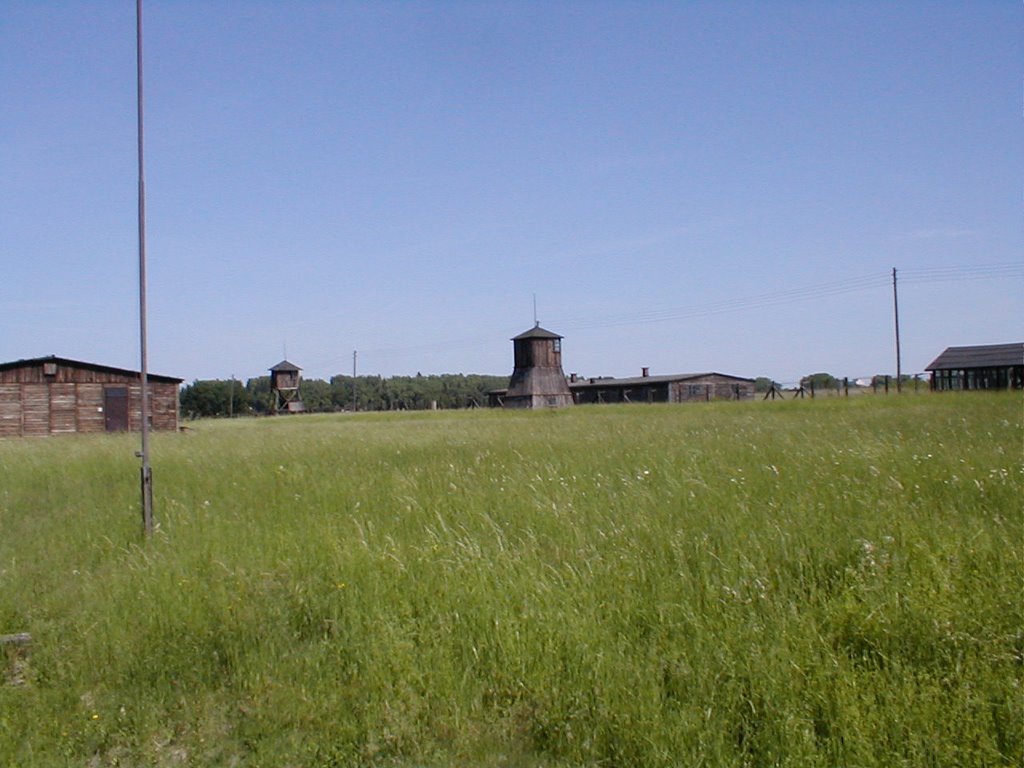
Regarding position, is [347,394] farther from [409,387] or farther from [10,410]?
[10,410]

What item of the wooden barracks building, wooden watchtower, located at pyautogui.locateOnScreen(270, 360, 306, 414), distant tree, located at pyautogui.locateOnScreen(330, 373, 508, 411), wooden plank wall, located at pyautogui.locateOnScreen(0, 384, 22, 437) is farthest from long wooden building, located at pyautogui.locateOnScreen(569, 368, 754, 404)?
distant tree, located at pyautogui.locateOnScreen(330, 373, 508, 411)

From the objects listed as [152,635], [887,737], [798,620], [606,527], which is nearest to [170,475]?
[152,635]

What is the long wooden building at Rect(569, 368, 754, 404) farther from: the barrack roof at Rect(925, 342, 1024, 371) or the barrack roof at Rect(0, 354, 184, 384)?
the barrack roof at Rect(0, 354, 184, 384)

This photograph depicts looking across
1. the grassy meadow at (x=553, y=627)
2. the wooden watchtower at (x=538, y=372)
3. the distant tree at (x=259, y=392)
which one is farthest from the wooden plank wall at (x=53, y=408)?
the distant tree at (x=259, y=392)

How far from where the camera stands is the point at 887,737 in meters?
3.88

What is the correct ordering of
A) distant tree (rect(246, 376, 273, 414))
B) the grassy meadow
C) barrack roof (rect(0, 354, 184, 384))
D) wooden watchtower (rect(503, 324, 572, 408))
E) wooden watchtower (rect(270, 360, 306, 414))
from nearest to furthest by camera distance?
the grassy meadow, barrack roof (rect(0, 354, 184, 384)), wooden watchtower (rect(503, 324, 572, 408)), wooden watchtower (rect(270, 360, 306, 414)), distant tree (rect(246, 376, 273, 414))

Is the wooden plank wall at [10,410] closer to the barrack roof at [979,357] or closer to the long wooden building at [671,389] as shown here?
the long wooden building at [671,389]

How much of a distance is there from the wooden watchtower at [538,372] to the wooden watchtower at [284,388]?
25.9 metres

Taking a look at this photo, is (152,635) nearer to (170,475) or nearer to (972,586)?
(972,586)

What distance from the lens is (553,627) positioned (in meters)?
5.00

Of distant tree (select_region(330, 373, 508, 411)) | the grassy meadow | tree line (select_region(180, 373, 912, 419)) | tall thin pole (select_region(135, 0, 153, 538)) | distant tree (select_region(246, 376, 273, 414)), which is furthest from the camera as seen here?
distant tree (select_region(330, 373, 508, 411))

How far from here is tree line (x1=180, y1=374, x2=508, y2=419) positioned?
104562 millimetres

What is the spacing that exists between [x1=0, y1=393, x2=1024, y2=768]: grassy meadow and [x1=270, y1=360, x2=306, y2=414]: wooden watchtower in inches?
2913

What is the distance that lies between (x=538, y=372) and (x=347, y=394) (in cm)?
7700
